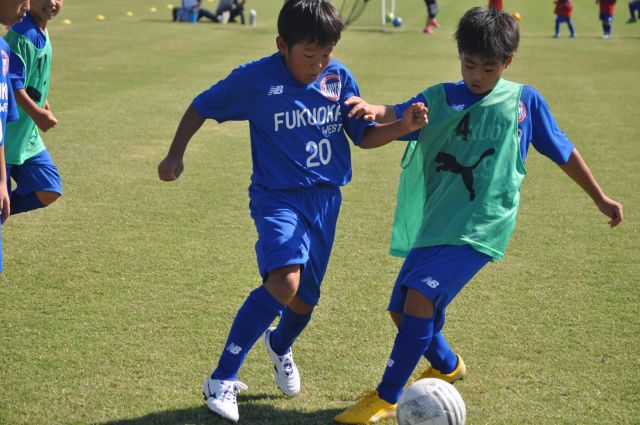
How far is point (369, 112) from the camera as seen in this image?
398 centimetres

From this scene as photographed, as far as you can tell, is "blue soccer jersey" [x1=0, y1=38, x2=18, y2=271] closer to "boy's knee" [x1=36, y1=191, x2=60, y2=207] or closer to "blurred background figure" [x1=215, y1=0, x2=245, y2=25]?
"boy's knee" [x1=36, y1=191, x2=60, y2=207]

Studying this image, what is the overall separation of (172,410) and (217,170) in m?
5.01

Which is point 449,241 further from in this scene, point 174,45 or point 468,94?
point 174,45

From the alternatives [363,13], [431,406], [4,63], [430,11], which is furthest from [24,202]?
[363,13]

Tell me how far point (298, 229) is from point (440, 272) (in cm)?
65

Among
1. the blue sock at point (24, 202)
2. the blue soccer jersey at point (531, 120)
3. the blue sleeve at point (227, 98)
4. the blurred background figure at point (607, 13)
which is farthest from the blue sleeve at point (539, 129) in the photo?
the blurred background figure at point (607, 13)

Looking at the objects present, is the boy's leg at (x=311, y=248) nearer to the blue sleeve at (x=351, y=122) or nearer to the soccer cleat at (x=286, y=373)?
the soccer cleat at (x=286, y=373)

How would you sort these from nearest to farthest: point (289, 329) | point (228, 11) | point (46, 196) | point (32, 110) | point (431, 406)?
point (431, 406)
point (289, 329)
point (32, 110)
point (46, 196)
point (228, 11)

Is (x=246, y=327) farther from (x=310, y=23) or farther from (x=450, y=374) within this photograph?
(x=310, y=23)

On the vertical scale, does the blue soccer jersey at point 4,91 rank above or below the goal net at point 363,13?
above

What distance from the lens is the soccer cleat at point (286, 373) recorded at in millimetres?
4141

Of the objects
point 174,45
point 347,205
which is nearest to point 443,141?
point 347,205

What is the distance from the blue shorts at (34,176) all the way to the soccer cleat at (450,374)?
9.12ft

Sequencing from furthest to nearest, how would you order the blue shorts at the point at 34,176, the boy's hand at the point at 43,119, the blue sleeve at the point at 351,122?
the blue shorts at the point at 34,176, the boy's hand at the point at 43,119, the blue sleeve at the point at 351,122
